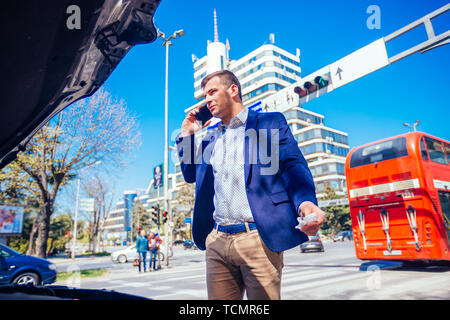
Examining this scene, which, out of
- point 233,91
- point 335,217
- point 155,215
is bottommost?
point 233,91

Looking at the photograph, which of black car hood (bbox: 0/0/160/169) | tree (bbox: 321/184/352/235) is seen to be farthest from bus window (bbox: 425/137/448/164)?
tree (bbox: 321/184/352/235)

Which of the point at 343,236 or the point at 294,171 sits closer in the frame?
the point at 294,171

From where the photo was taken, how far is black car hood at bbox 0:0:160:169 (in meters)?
1.49

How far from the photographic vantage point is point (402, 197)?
358 inches

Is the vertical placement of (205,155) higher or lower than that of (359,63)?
lower

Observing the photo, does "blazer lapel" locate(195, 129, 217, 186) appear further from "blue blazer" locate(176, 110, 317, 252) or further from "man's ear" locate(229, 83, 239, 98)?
"man's ear" locate(229, 83, 239, 98)

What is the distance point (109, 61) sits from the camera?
187cm

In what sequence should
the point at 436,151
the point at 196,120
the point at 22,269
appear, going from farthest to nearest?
the point at 436,151, the point at 22,269, the point at 196,120

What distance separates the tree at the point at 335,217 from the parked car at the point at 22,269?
44.5m

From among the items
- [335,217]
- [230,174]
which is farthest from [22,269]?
[335,217]

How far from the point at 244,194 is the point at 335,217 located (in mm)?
51035

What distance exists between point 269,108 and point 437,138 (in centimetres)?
563

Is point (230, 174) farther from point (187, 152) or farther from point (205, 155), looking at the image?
point (187, 152)

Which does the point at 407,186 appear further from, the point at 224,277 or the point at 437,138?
the point at 224,277
